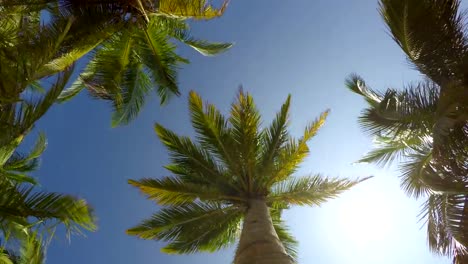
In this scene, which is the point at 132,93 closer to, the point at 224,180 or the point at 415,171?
the point at 224,180

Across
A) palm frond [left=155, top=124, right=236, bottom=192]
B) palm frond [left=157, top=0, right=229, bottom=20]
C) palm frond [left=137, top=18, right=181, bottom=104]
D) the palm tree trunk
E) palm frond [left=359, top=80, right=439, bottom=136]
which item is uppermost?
palm frond [left=137, top=18, right=181, bottom=104]

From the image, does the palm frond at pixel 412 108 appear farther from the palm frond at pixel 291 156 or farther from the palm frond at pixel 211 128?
the palm frond at pixel 211 128

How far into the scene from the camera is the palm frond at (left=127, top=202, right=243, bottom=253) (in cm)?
1127

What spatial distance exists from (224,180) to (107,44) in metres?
5.06

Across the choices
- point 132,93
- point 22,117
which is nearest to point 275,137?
point 132,93

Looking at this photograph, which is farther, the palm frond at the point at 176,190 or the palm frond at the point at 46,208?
the palm frond at the point at 176,190

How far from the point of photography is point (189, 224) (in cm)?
1134

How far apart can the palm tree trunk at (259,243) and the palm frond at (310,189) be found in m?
1.62

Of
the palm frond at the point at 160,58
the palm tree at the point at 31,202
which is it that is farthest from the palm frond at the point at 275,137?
the palm tree at the point at 31,202

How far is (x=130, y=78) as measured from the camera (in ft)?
47.6

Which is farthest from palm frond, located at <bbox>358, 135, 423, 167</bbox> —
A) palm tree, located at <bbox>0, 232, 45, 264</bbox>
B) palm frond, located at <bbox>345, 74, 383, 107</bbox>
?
palm tree, located at <bbox>0, 232, 45, 264</bbox>

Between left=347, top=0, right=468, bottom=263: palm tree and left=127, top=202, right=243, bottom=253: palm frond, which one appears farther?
left=127, top=202, right=243, bottom=253: palm frond

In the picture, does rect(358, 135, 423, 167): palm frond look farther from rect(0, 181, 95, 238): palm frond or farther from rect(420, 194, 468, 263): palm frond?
rect(0, 181, 95, 238): palm frond

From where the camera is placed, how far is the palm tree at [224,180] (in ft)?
36.5
